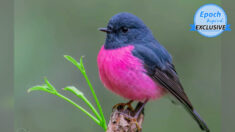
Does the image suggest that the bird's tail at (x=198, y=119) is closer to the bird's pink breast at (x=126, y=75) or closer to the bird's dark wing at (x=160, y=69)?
the bird's dark wing at (x=160, y=69)

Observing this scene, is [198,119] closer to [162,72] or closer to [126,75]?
[162,72]

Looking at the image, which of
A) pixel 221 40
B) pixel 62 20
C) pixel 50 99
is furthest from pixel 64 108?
pixel 221 40

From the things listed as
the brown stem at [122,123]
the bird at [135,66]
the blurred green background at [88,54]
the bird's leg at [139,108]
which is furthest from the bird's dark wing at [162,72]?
the blurred green background at [88,54]

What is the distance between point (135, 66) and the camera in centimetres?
278

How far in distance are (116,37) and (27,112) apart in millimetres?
1446

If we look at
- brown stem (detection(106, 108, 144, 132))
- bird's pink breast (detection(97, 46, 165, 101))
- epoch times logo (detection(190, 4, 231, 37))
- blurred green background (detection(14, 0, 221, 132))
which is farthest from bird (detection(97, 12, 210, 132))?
blurred green background (detection(14, 0, 221, 132))

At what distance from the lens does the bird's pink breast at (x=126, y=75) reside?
2717 mm

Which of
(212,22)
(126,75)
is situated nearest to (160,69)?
(126,75)

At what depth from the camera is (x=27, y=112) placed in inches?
144

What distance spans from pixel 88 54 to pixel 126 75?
1051mm

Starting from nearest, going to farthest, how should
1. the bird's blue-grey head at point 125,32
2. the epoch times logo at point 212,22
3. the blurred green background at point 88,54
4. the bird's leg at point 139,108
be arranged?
the bird's leg at point 139,108 → the bird's blue-grey head at point 125,32 → the epoch times logo at point 212,22 → the blurred green background at point 88,54

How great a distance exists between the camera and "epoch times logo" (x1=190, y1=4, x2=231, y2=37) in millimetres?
3068

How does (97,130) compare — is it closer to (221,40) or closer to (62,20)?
(62,20)

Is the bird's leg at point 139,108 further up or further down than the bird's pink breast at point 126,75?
further down
